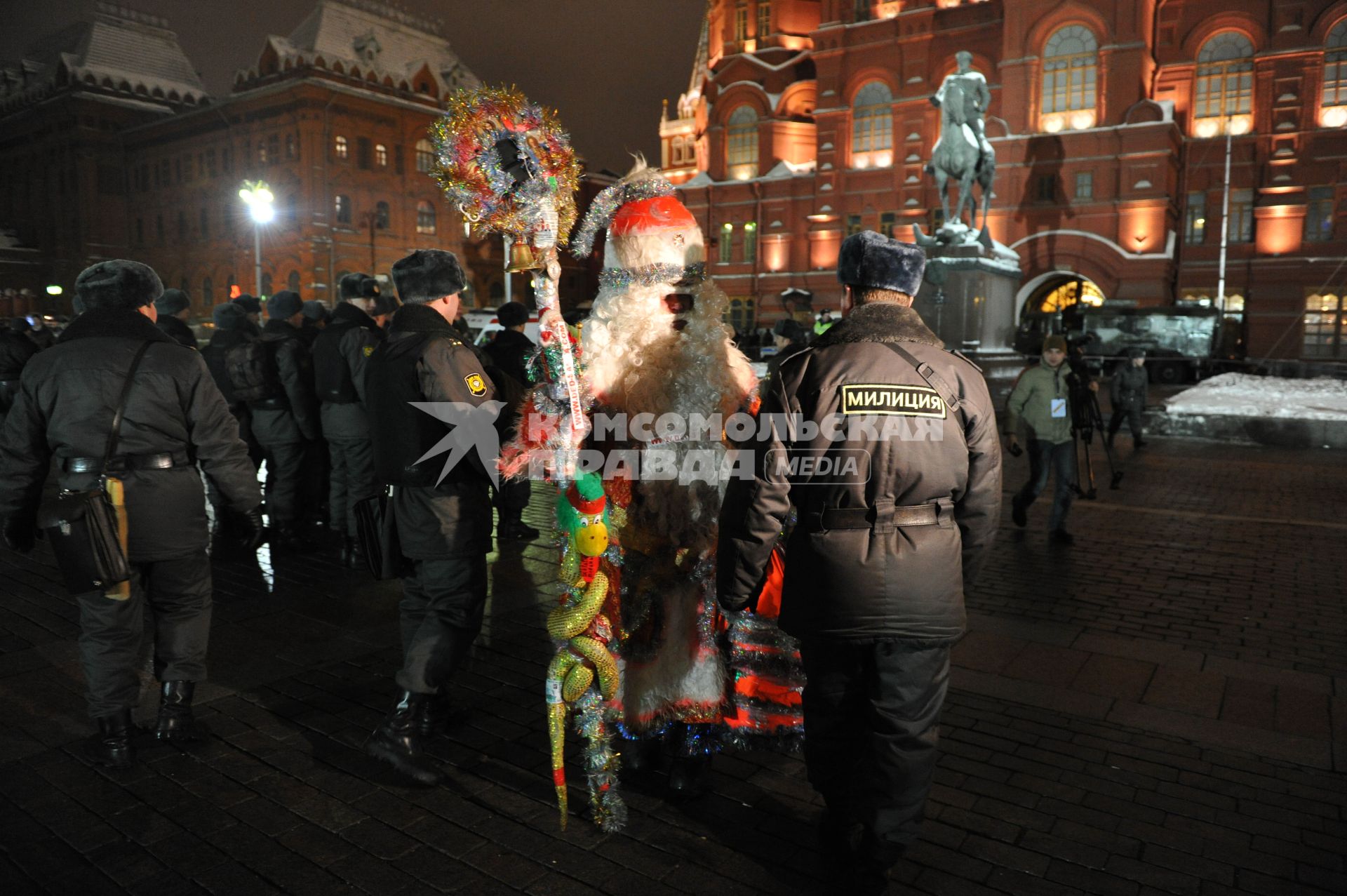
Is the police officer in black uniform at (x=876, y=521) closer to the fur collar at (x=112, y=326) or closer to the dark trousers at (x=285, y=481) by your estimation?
the fur collar at (x=112, y=326)

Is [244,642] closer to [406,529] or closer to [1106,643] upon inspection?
[406,529]

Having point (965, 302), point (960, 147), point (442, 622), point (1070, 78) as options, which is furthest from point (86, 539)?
point (1070, 78)

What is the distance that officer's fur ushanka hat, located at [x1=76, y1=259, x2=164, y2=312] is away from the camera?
403 centimetres

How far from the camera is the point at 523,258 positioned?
3400 millimetres

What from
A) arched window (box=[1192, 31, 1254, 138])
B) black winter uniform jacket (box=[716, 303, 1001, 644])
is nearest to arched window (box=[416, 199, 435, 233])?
arched window (box=[1192, 31, 1254, 138])

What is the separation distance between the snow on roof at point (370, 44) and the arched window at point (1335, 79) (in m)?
38.6

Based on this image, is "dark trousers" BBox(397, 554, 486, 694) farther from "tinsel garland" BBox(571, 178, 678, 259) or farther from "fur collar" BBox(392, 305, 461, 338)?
"tinsel garland" BBox(571, 178, 678, 259)

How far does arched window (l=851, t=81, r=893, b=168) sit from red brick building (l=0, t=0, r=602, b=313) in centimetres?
1915

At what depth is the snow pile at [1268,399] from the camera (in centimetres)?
1415

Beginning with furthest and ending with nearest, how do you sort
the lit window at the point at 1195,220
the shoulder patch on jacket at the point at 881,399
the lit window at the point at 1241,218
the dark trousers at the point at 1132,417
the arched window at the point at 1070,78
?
the lit window at the point at 1195,220
the lit window at the point at 1241,218
the arched window at the point at 1070,78
the dark trousers at the point at 1132,417
the shoulder patch on jacket at the point at 881,399

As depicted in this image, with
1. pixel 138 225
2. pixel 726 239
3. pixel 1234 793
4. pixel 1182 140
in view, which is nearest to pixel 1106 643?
pixel 1234 793

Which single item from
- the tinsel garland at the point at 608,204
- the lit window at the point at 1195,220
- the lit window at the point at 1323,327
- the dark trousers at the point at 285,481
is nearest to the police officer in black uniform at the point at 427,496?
the tinsel garland at the point at 608,204

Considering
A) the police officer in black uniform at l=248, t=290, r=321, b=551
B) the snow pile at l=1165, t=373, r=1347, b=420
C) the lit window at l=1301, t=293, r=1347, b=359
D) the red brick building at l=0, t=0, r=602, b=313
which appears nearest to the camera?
the police officer in black uniform at l=248, t=290, r=321, b=551

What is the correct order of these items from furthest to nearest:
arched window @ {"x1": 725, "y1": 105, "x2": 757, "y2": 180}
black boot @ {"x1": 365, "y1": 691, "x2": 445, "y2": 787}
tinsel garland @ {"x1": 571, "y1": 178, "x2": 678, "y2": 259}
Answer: arched window @ {"x1": 725, "y1": 105, "x2": 757, "y2": 180}
black boot @ {"x1": 365, "y1": 691, "x2": 445, "y2": 787}
tinsel garland @ {"x1": 571, "y1": 178, "x2": 678, "y2": 259}
